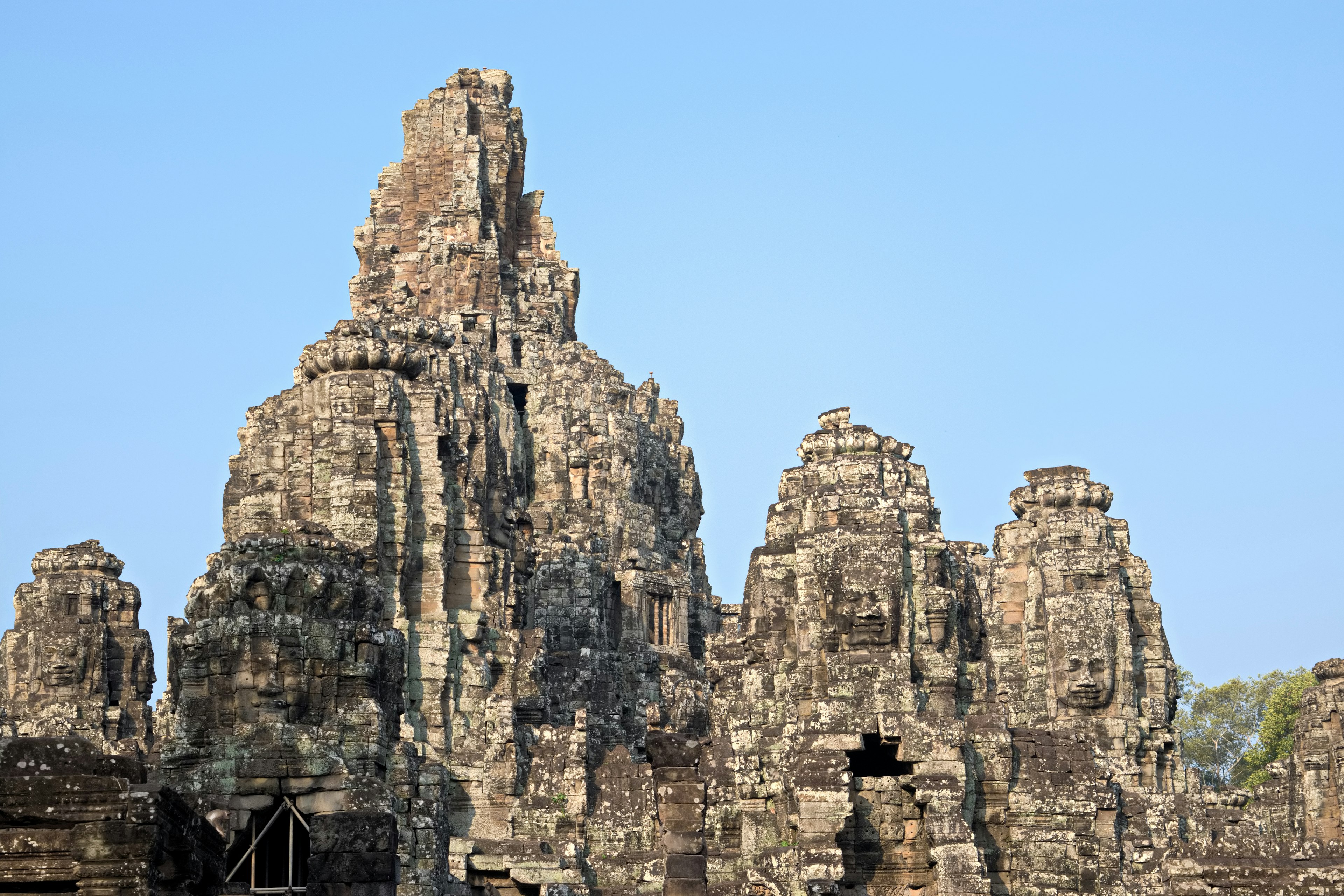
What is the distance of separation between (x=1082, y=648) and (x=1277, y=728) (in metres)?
52.5

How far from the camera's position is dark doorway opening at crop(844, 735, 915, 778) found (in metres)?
34.7

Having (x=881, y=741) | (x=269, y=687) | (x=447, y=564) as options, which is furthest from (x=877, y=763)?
(x=447, y=564)

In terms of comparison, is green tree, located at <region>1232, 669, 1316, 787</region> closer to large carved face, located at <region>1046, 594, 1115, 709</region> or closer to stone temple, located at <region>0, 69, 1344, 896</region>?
stone temple, located at <region>0, 69, 1344, 896</region>

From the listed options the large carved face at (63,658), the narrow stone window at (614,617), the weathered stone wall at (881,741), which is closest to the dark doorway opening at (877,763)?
the weathered stone wall at (881,741)

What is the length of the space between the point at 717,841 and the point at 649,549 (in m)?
44.3

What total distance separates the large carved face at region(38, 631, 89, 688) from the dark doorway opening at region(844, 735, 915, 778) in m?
27.4

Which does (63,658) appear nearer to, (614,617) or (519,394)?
(614,617)

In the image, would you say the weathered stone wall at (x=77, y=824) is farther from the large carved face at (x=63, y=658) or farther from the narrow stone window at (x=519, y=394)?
the narrow stone window at (x=519, y=394)

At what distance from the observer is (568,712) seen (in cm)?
6241

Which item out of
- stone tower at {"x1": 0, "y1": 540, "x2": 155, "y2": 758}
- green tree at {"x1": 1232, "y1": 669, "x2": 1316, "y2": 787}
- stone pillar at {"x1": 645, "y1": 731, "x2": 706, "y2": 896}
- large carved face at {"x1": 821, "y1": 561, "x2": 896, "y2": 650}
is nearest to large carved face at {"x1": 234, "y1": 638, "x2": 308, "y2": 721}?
stone pillar at {"x1": 645, "y1": 731, "x2": 706, "y2": 896}

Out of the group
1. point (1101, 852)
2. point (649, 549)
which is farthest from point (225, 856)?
point (649, 549)

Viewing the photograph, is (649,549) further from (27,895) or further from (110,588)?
(27,895)

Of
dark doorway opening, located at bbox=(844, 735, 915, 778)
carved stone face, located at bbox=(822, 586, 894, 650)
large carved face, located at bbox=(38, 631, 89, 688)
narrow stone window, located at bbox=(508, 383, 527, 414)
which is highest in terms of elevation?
narrow stone window, located at bbox=(508, 383, 527, 414)

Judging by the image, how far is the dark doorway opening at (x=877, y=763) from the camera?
34.7m
